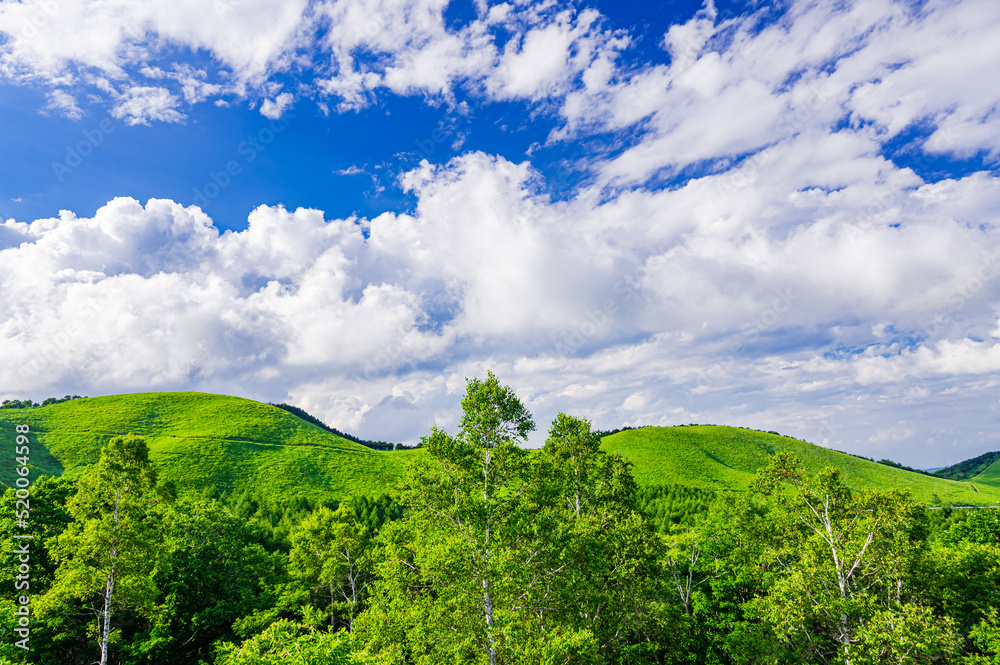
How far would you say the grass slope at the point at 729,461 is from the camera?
447 feet

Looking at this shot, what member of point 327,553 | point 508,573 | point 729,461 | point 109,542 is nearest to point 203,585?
point 327,553

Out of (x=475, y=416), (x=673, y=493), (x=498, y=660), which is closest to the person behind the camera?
(x=498, y=660)

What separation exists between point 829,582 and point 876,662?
181 inches

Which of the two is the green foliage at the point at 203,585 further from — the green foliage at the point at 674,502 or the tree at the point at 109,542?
the green foliage at the point at 674,502

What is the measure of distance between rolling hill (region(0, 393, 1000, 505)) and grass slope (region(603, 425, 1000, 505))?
1.31 feet

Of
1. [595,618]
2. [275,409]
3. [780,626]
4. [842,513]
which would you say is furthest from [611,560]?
[275,409]

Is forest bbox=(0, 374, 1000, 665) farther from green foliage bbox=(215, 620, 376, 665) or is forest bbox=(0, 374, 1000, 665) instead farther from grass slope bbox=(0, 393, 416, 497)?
grass slope bbox=(0, 393, 416, 497)

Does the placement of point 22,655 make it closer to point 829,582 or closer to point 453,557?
point 453,557

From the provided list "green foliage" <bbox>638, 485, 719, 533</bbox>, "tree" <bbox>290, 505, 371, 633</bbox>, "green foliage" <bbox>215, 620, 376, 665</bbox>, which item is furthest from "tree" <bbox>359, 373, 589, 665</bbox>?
"green foliage" <bbox>638, 485, 719, 533</bbox>

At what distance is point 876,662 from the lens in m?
22.7

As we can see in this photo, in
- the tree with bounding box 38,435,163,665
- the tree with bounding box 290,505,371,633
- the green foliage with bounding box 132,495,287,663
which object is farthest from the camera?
the tree with bounding box 290,505,371,633

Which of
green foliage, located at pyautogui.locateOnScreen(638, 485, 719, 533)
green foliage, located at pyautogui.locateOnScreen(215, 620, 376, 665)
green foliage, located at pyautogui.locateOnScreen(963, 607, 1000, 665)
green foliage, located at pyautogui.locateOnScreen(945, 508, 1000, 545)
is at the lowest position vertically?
green foliage, located at pyautogui.locateOnScreen(638, 485, 719, 533)

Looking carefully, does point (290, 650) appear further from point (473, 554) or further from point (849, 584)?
point (849, 584)

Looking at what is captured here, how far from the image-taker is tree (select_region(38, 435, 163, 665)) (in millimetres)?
27375
